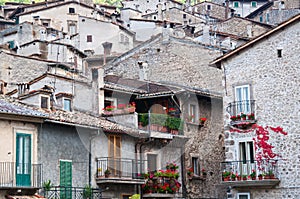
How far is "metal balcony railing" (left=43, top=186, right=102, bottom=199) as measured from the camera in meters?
A: 26.1

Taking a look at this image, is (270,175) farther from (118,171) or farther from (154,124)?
(118,171)

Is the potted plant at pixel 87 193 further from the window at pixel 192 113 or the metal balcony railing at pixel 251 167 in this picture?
the window at pixel 192 113

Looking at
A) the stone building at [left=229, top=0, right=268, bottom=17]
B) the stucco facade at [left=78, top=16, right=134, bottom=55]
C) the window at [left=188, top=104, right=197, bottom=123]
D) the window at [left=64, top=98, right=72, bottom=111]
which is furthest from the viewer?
the stone building at [left=229, top=0, right=268, bottom=17]

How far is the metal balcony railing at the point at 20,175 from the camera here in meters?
24.1

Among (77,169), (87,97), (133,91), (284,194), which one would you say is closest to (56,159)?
(77,169)

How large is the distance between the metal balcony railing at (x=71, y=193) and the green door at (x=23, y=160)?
1.17 metres

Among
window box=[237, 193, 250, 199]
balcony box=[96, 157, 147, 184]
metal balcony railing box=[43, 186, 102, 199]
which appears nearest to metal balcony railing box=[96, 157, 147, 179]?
balcony box=[96, 157, 147, 184]

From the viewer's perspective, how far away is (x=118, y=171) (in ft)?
98.0

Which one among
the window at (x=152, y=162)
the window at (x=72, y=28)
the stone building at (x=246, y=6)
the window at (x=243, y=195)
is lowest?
the window at (x=243, y=195)

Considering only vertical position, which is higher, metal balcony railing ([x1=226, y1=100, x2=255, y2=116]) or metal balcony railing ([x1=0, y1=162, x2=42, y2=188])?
metal balcony railing ([x1=226, y1=100, x2=255, y2=116])

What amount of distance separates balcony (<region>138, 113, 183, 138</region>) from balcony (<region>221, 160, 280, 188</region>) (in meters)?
3.67

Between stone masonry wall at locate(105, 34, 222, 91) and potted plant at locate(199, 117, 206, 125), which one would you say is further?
stone masonry wall at locate(105, 34, 222, 91)

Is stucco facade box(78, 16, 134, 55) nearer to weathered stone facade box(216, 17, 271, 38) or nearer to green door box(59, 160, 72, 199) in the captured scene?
weathered stone facade box(216, 17, 271, 38)

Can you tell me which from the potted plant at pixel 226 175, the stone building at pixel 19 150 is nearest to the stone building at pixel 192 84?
the potted plant at pixel 226 175
